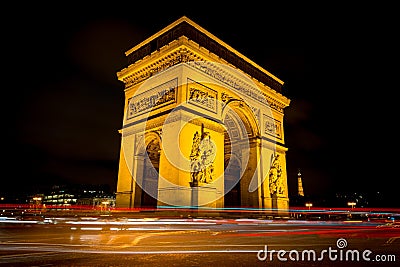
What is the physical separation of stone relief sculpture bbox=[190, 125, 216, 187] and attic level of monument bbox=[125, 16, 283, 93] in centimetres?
517

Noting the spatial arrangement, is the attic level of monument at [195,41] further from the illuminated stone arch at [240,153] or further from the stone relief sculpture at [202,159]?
the stone relief sculpture at [202,159]

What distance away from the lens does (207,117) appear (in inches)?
620

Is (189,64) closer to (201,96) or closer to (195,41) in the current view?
(195,41)

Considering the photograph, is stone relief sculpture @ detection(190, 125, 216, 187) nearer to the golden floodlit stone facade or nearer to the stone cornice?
the golden floodlit stone facade

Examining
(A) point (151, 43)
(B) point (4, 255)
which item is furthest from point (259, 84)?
(B) point (4, 255)

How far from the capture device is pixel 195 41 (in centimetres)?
1620

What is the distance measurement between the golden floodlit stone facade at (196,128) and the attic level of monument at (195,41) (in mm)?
55

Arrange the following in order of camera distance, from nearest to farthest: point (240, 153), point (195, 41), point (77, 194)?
point (195, 41) → point (240, 153) → point (77, 194)

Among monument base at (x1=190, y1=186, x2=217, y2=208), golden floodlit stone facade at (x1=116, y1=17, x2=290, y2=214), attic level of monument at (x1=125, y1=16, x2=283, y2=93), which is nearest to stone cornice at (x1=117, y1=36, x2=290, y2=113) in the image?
golden floodlit stone facade at (x1=116, y1=17, x2=290, y2=214)

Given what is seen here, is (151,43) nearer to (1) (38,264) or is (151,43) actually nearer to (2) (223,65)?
(2) (223,65)

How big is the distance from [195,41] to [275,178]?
9.87 m

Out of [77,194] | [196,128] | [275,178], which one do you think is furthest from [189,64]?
[77,194]

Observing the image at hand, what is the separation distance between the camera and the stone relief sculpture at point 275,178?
19.0 m

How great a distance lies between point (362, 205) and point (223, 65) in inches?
1303
